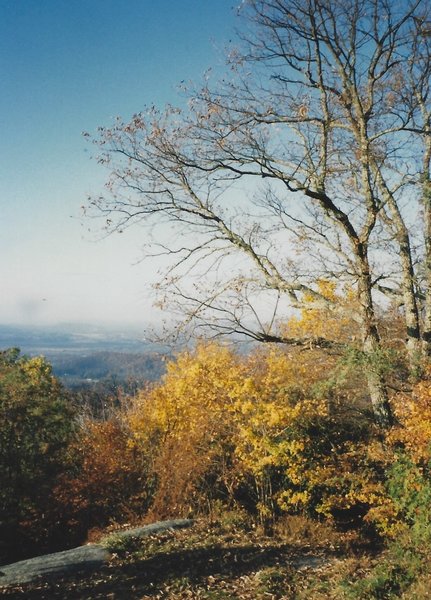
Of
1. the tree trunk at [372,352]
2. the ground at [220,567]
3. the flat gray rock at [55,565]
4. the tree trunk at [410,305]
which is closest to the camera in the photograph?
the ground at [220,567]

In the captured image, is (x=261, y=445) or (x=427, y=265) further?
(x=261, y=445)

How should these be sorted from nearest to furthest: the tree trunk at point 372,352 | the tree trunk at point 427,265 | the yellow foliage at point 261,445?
the tree trunk at point 372,352, the tree trunk at point 427,265, the yellow foliage at point 261,445

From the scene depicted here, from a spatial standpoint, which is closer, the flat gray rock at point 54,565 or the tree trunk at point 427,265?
the flat gray rock at point 54,565

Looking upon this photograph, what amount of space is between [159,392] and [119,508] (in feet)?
16.9

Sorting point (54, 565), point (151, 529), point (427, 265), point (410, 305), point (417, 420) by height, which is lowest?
point (151, 529)

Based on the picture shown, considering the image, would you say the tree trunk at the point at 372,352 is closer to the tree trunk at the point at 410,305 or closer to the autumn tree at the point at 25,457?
the tree trunk at the point at 410,305

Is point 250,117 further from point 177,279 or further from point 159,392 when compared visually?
point 159,392

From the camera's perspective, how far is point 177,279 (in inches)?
404

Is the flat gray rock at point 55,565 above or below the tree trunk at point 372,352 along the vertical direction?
below

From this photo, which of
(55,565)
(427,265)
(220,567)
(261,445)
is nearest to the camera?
(55,565)

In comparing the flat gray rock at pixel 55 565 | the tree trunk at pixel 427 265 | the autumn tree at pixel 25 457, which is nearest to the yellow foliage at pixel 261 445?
the tree trunk at pixel 427 265

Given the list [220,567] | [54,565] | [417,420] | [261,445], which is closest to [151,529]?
[220,567]

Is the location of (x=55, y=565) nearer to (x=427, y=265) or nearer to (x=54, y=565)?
(x=54, y=565)

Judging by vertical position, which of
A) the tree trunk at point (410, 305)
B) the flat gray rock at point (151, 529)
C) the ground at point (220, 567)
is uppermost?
the tree trunk at point (410, 305)
